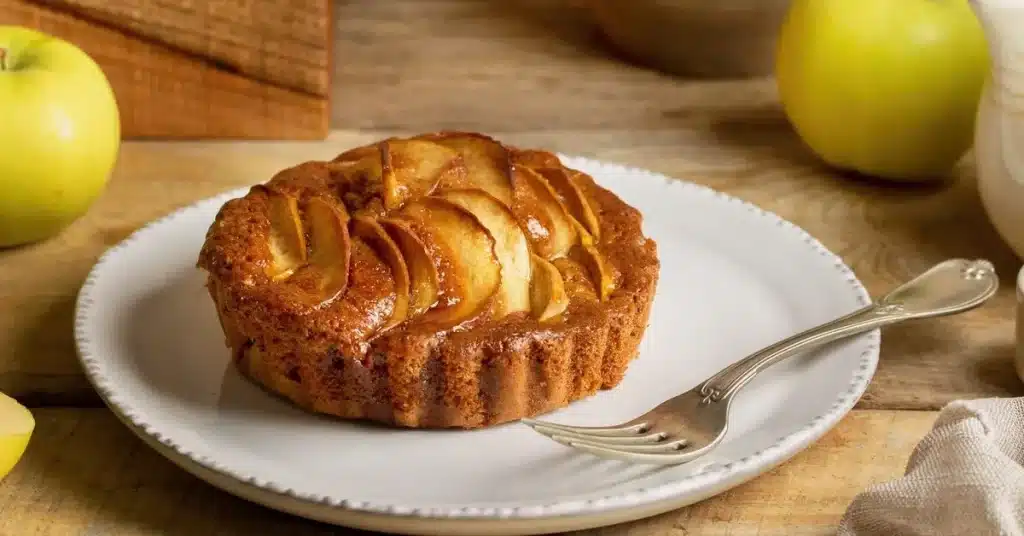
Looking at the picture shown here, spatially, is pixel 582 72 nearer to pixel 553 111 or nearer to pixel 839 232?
pixel 553 111

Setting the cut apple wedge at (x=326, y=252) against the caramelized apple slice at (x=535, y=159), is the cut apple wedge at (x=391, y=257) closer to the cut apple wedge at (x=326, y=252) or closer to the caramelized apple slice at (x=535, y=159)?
the cut apple wedge at (x=326, y=252)

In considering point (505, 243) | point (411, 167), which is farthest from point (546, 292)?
point (411, 167)

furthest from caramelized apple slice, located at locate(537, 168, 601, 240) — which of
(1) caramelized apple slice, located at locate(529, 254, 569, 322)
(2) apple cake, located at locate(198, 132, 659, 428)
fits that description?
(1) caramelized apple slice, located at locate(529, 254, 569, 322)

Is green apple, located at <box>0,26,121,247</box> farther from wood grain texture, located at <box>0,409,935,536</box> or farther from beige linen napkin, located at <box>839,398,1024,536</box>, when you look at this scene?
beige linen napkin, located at <box>839,398,1024,536</box>

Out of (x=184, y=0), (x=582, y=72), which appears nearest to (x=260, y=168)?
(x=184, y=0)

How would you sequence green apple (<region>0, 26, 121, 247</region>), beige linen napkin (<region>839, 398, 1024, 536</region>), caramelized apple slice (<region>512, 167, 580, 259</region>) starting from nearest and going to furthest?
beige linen napkin (<region>839, 398, 1024, 536</region>)
caramelized apple slice (<region>512, 167, 580, 259</region>)
green apple (<region>0, 26, 121, 247</region>)

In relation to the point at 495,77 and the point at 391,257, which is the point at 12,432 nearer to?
the point at 391,257
